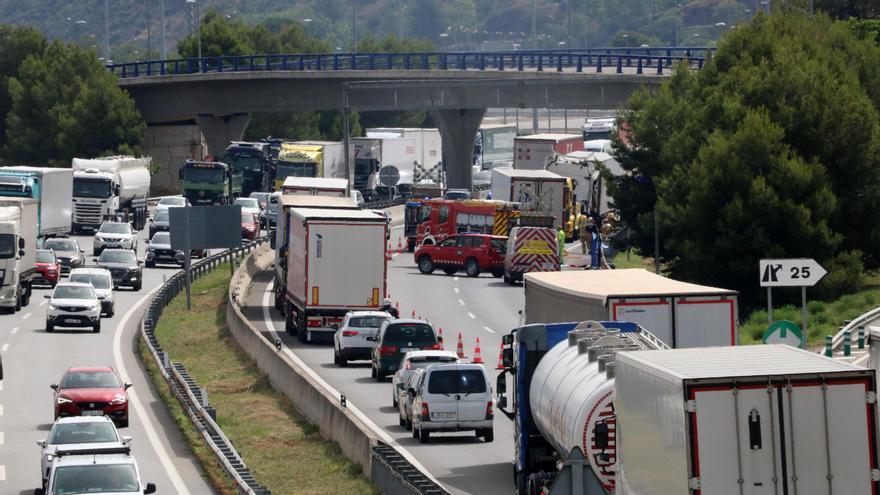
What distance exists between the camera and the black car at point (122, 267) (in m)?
63.7

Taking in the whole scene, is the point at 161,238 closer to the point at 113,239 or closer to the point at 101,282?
the point at 113,239

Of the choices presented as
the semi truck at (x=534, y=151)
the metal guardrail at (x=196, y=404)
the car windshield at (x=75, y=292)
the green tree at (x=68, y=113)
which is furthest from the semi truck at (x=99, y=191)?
the car windshield at (x=75, y=292)

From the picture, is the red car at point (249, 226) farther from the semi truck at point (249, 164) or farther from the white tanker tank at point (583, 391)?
the white tanker tank at point (583, 391)

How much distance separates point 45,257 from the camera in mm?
63281

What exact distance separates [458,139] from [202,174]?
28.1 m

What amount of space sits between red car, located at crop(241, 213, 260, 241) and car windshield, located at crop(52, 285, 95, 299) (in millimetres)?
29068

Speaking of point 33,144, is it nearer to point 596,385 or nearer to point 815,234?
point 815,234

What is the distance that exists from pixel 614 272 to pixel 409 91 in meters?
72.1

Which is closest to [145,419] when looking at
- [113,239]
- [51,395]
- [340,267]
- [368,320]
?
[51,395]

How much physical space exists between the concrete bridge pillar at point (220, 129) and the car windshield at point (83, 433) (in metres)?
82.8

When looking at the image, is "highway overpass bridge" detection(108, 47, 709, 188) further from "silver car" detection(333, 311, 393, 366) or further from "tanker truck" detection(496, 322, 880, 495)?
"tanker truck" detection(496, 322, 880, 495)

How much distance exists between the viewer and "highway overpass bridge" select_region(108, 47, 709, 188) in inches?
3676

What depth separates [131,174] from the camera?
87.8m

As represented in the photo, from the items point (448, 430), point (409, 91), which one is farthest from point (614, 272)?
point (409, 91)
